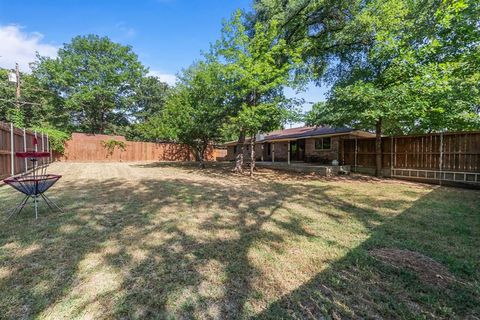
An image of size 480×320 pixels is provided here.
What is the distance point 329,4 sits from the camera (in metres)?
10.9

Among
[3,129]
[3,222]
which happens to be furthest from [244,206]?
[3,129]

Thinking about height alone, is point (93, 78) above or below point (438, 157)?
above

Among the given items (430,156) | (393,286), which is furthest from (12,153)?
(430,156)

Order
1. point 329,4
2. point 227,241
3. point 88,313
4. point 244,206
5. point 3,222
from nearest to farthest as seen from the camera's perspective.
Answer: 1. point 88,313
2. point 227,241
3. point 3,222
4. point 244,206
5. point 329,4

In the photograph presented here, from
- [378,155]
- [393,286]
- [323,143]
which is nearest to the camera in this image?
[393,286]

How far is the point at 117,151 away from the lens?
21.8 m

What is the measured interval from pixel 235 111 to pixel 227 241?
31.9 feet

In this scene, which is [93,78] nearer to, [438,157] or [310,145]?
[310,145]

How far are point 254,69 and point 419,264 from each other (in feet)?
28.3

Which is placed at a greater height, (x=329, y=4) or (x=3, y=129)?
(x=329, y=4)

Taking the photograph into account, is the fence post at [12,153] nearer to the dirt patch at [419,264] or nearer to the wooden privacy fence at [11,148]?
the wooden privacy fence at [11,148]

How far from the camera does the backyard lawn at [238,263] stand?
6.39 ft

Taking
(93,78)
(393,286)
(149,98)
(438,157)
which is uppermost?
(93,78)

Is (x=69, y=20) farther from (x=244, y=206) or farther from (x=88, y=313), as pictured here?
(x=88, y=313)
